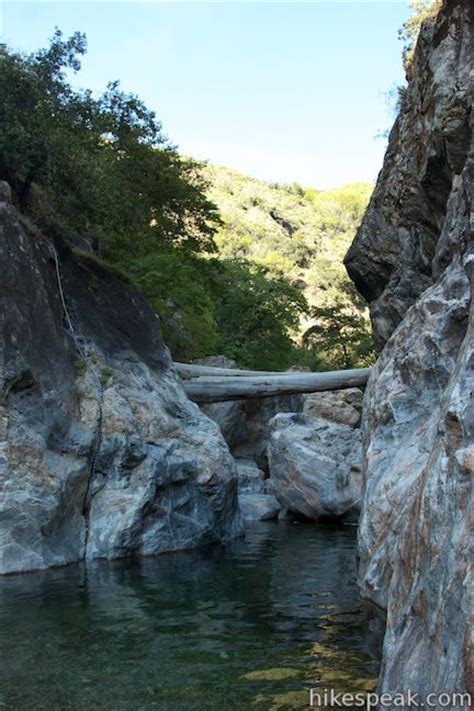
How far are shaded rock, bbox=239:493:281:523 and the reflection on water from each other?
7.69 m

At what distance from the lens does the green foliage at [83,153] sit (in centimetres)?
1477

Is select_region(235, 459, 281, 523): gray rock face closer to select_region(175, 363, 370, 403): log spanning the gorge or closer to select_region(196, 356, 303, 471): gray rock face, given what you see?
select_region(196, 356, 303, 471): gray rock face

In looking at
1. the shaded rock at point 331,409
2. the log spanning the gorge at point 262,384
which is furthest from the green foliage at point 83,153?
the shaded rock at point 331,409

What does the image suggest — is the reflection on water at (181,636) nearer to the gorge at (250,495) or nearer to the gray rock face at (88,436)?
the gorge at (250,495)

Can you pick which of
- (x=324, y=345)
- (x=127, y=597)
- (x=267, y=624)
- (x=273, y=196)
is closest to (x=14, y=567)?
(x=127, y=597)

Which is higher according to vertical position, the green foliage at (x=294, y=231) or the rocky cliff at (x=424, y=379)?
the green foliage at (x=294, y=231)

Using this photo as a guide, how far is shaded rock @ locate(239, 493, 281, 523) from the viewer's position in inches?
813

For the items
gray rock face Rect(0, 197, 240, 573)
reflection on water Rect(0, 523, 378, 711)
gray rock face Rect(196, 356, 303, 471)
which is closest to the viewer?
reflection on water Rect(0, 523, 378, 711)

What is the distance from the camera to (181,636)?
781 cm

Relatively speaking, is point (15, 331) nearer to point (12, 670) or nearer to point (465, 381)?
point (12, 670)

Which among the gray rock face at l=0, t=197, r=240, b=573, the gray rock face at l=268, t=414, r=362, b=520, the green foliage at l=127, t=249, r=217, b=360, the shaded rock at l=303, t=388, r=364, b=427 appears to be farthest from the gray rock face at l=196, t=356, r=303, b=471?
the gray rock face at l=0, t=197, r=240, b=573

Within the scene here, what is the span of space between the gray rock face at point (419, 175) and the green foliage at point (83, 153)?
5.70 meters

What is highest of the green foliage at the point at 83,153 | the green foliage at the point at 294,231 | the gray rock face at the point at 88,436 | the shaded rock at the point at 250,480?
the green foliage at the point at 294,231

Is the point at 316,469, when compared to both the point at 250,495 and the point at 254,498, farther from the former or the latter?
the point at 250,495
